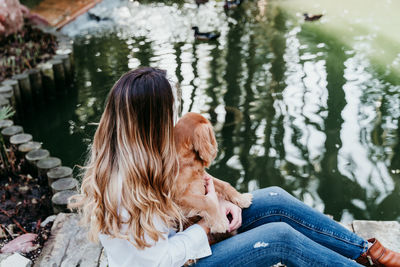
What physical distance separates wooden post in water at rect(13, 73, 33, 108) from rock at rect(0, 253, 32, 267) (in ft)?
11.3

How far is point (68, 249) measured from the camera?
8.58 ft

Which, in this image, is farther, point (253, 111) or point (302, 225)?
point (253, 111)

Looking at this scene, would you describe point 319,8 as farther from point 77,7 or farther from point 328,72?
point 77,7

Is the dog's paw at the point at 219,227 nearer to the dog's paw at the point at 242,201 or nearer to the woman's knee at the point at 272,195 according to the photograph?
the dog's paw at the point at 242,201

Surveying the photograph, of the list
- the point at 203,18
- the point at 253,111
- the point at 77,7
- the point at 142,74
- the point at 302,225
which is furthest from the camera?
the point at 77,7

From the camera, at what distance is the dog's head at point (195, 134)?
1877 mm

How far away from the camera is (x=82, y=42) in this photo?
25.2 ft

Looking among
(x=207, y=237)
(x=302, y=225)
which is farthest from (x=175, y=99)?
(x=302, y=225)

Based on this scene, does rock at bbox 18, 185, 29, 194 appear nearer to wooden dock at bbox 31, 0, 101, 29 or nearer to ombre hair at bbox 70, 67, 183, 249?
ombre hair at bbox 70, 67, 183, 249

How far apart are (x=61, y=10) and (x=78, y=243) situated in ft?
26.7

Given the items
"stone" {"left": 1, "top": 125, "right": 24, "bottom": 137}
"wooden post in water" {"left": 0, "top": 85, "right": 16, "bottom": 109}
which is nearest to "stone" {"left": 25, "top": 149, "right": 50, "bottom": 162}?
"stone" {"left": 1, "top": 125, "right": 24, "bottom": 137}

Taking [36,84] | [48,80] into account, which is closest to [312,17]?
[48,80]

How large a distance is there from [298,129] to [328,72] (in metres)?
1.56

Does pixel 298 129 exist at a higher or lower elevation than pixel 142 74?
lower
